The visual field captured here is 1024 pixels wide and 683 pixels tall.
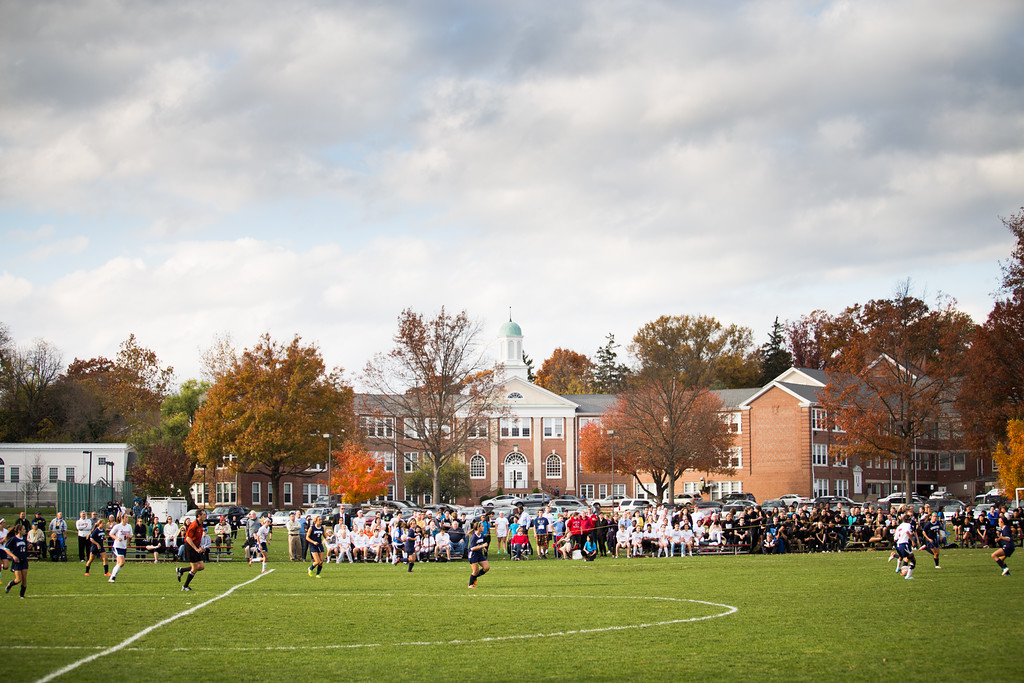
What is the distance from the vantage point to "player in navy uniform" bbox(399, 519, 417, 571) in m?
31.1

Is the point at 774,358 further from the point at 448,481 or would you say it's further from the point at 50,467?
the point at 50,467

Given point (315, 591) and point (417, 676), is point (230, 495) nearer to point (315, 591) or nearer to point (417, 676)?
point (315, 591)

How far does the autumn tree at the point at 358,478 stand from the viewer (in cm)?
6844

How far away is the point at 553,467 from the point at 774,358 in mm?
33476

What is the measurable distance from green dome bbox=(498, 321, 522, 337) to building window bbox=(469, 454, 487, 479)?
1640cm

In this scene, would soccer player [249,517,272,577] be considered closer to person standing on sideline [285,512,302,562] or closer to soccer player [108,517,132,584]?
person standing on sideline [285,512,302,562]

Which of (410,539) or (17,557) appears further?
(410,539)

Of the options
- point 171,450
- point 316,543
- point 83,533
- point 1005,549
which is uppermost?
point 171,450

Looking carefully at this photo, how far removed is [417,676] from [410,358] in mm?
52829

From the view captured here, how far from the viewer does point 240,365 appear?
7175 cm

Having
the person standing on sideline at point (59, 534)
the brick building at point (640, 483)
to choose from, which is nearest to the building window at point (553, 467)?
the brick building at point (640, 483)

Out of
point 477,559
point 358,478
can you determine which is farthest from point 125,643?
point 358,478

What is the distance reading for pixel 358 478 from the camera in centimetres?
6856

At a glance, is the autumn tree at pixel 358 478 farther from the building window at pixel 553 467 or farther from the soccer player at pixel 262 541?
the soccer player at pixel 262 541
